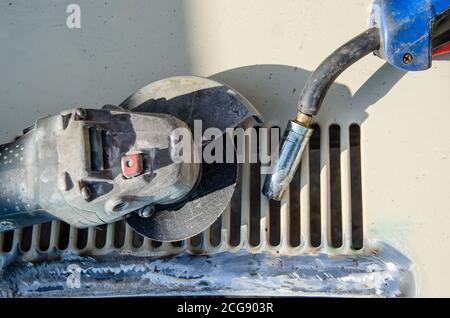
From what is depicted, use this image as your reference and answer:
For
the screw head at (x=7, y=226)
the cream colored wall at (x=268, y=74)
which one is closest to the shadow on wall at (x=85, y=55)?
the cream colored wall at (x=268, y=74)

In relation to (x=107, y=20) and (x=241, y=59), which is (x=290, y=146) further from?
(x=107, y=20)

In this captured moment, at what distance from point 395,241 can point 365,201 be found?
62 millimetres

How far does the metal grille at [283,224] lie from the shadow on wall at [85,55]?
0.54ft

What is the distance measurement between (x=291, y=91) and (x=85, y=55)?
0.96 ft

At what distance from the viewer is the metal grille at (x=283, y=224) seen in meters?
0.79

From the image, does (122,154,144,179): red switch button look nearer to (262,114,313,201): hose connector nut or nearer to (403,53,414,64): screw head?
(262,114,313,201): hose connector nut

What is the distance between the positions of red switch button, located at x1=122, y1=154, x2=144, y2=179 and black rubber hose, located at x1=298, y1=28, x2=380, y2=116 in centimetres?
22

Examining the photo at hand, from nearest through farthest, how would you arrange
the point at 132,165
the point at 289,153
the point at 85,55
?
the point at 132,165, the point at 289,153, the point at 85,55

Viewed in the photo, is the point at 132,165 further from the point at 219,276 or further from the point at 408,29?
the point at 408,29

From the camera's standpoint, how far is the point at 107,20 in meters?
0.87

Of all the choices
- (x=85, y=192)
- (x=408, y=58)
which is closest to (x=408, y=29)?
(x=408, y=58)

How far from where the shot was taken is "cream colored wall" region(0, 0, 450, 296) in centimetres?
77

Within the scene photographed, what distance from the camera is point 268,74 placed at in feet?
2.69

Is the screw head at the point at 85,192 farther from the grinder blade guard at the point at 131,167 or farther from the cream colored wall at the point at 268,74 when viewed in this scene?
the cream colored wall at the point at 268,74
